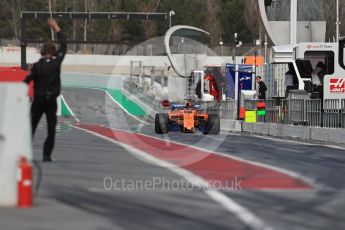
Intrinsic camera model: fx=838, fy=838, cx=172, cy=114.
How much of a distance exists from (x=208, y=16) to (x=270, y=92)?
92.3 metres

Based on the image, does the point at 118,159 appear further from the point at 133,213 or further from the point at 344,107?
the point at 344,107

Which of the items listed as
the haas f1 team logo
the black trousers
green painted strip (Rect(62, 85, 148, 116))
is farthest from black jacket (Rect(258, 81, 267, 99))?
the black trousers

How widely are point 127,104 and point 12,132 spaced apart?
55.9 metres

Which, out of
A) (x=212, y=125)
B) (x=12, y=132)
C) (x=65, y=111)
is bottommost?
(x=65, y=111)

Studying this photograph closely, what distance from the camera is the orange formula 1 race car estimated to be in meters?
28.1

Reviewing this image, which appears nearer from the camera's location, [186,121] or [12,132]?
[12,132]

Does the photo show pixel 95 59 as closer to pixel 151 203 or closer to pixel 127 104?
pixel 127 104

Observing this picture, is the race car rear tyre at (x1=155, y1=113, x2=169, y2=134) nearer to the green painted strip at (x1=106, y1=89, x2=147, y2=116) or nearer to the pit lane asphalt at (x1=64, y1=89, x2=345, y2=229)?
the pit lane asphalt at (x1=64, y1=89, x2=345, y2=229)

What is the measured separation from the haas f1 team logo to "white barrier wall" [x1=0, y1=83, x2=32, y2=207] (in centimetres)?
1934

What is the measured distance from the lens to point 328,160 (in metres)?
16.6

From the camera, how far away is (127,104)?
64750 mm

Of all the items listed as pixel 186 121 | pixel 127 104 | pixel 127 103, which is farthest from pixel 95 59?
pixel 186 121

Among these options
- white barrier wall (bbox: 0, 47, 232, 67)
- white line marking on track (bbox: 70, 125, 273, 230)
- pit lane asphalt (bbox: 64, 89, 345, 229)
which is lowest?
pit lane asphalt (bbox: 64, 89, 345, 229)

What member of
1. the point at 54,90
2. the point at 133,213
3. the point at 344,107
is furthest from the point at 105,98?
the point at 133,213
